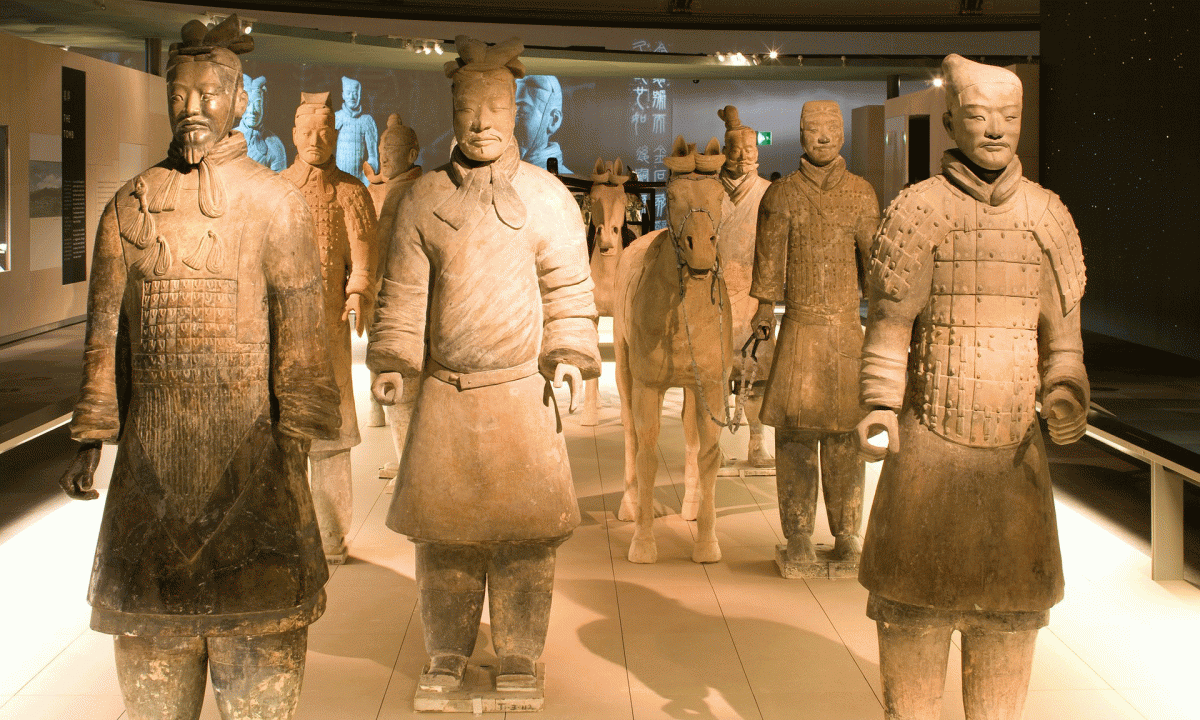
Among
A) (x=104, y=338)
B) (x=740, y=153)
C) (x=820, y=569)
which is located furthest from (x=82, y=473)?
(x=740, y=153)

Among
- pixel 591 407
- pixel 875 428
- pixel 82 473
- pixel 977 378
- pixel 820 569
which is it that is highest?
pixel 977 378

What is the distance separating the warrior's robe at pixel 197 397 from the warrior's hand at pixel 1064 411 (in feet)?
6.47

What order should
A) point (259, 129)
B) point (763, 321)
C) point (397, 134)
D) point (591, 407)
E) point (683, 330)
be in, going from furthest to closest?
point (259, 129), point (591, 407), point (397, 134), point (683, 330), point (763, 321)

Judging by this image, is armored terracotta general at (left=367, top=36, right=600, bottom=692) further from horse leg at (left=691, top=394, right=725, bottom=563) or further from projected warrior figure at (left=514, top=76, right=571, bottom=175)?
projected warrior figure at (left=514, top=76, right=571, bottom=175)

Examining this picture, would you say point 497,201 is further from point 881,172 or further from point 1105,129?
point 881,172

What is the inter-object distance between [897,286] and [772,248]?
203cm

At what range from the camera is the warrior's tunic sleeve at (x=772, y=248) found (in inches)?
211

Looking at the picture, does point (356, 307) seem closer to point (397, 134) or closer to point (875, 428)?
point (397, 134)

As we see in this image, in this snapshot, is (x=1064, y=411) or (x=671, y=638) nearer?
(x=1064, y=411)

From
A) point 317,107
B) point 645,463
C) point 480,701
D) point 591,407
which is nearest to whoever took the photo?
point 480,701

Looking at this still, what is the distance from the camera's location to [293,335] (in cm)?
324

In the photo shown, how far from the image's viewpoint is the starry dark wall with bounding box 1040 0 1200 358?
7.18m

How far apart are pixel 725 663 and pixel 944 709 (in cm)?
81

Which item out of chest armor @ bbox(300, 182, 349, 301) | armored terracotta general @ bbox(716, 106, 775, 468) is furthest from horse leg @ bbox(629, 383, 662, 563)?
chest armor @ bbox(300, 182, 349, 301)
